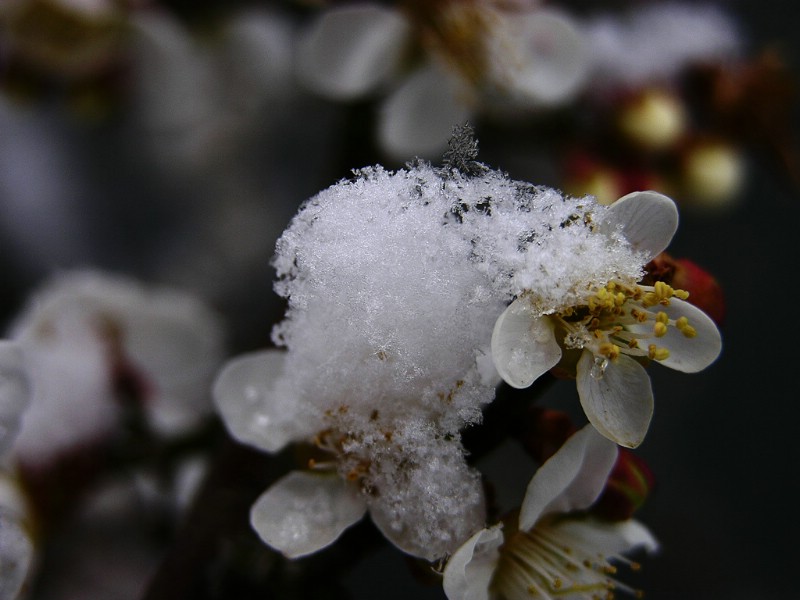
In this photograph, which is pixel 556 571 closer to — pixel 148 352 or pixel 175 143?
pixel 148 352

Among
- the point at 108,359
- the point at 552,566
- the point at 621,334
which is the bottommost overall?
the point at 108,359

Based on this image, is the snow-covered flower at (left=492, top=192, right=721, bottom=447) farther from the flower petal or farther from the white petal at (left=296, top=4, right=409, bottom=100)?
the white petal at (left=296, top=4, right=409, bottom=100)

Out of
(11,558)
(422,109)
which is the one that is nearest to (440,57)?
(422,109)

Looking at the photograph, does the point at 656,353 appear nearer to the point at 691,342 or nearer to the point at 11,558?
the point at 691,342

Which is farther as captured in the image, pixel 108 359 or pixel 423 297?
pixel 108 359

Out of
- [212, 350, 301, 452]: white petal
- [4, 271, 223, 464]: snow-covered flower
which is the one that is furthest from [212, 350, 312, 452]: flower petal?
[4, 271, 223, 464]: snow-covered flower

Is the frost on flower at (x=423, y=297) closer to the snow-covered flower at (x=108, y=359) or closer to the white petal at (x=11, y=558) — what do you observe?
the white petal at (x=11, y=558)
